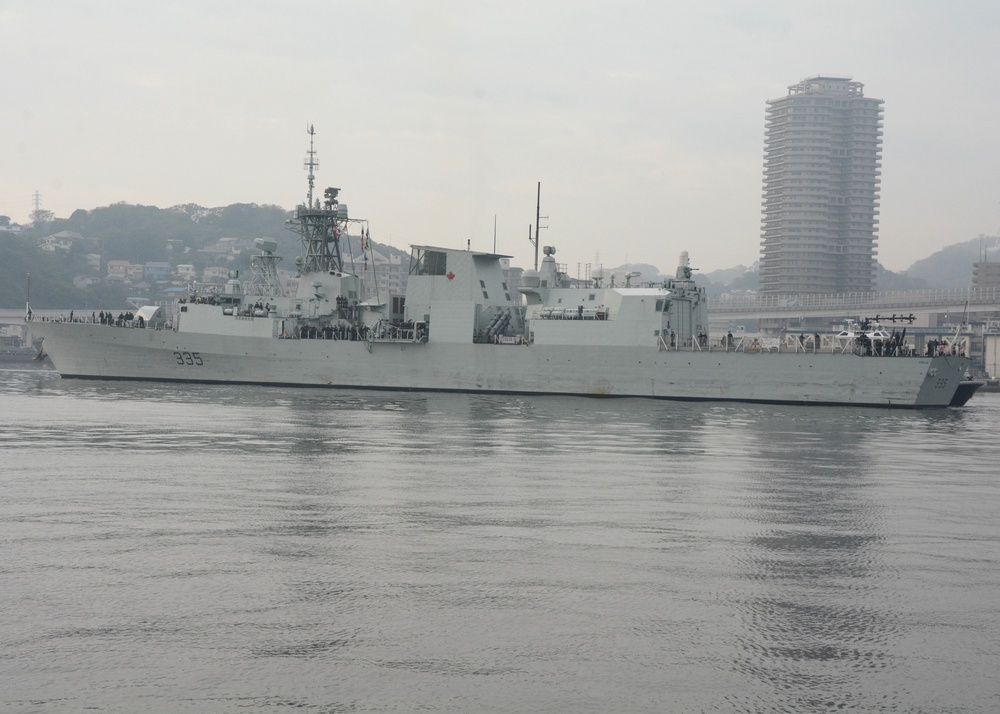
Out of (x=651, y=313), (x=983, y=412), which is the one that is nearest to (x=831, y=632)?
(x=651, y=313)

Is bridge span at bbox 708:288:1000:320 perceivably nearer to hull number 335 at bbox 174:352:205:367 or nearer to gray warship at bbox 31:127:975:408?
gray warship at bbox 31:127:975:408

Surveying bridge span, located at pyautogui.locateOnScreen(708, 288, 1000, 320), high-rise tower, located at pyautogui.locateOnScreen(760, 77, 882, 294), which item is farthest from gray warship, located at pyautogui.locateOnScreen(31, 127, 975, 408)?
high-rise tower, located at pyautogui.locateOnScreen(760, 77, 882, 294)

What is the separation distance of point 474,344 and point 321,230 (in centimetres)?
1120

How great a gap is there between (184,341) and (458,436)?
24498 mm

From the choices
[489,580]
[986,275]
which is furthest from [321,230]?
[986,275]

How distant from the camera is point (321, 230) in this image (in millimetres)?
45688

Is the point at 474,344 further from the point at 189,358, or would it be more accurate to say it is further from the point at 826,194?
the point at 826,194

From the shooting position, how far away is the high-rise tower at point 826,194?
185250mm

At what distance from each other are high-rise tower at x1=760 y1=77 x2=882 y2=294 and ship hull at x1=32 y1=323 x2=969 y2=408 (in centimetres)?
15540

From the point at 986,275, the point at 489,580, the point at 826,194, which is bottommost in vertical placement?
the point at 489,580

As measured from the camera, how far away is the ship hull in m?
35.7

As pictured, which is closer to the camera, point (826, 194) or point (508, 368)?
point (508, 368)

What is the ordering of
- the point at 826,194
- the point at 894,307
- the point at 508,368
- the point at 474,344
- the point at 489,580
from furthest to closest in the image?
1. the point at 826,194
2. the point at 894,307
3. the point at 474,344
4. the point at 508,368
5. the point at 489,580

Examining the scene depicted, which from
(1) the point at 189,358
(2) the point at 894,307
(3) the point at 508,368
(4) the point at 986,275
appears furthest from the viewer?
(4) the point at 986,275
